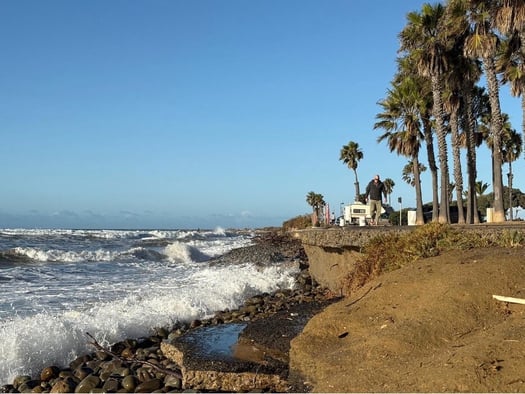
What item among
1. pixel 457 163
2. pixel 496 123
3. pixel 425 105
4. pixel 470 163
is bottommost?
pixel 457 163

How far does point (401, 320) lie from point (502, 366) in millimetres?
1462

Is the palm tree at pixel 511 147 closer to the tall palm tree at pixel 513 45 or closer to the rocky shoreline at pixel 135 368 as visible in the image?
the tall palm tree at pixel 513 45

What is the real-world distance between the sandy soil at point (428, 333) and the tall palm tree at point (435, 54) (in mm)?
20859

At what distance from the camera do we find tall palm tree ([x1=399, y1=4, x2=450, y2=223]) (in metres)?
26.6

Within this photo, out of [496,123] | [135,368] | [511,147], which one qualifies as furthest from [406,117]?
[135,368]

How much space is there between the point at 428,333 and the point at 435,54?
23942 mm

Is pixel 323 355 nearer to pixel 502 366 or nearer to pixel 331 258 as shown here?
pixel 502 366

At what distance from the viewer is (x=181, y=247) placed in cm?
3419

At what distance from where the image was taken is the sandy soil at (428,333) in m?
4.23

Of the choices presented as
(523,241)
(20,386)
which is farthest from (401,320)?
(20,386)

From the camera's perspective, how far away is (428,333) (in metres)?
5.20

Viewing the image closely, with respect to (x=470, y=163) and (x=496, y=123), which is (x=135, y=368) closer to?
(x=496, y=123)

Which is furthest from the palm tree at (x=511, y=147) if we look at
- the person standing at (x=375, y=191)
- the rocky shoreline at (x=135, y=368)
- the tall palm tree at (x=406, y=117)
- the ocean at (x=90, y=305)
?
the rocky shoreline at (x=135, y=368)

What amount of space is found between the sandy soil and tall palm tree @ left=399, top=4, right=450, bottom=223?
20859mm
